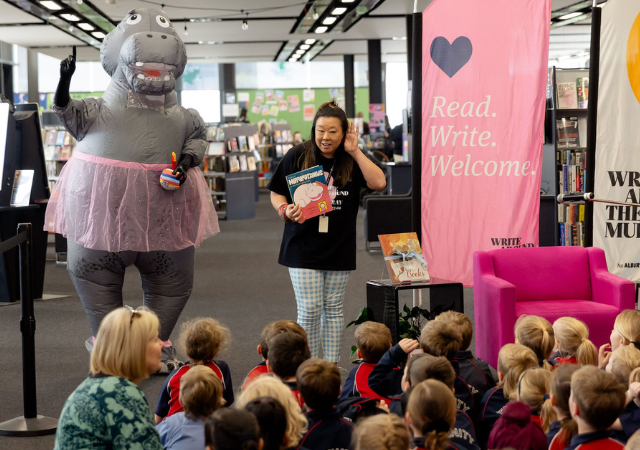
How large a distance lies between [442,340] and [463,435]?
1.61 ft

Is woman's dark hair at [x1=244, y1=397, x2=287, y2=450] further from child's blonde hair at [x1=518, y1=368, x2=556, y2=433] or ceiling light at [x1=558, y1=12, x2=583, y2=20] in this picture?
ceiling light at [x1=558, y1=12, x2=583, y2=20]

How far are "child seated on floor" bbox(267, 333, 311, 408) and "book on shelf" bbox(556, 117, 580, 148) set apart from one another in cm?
564

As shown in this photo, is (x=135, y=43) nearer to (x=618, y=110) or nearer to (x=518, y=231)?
(x=518, y=231)

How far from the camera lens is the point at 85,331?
5.20 metres

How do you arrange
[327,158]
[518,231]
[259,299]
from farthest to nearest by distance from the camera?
[259,299], [518,231], [327,158]

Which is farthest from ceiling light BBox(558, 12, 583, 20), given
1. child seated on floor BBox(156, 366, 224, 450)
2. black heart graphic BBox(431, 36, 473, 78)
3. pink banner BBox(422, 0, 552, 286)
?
child seated on floor BBox(156, 366, 224, 450)

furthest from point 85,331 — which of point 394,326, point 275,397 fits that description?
point 275,397

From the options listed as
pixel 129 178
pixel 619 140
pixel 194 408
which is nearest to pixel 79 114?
pixel 129 178

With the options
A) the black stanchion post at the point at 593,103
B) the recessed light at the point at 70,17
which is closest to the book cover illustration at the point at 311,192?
the black stanchion post at the point at 593,103

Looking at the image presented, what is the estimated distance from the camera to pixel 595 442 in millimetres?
1878

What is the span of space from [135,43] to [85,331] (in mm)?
2411

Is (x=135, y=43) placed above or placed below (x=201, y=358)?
above

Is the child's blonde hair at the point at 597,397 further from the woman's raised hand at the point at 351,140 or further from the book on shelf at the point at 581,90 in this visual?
the book on shelf at the point at 581,90

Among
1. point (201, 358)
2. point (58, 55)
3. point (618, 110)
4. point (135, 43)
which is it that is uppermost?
point (58, 55)
